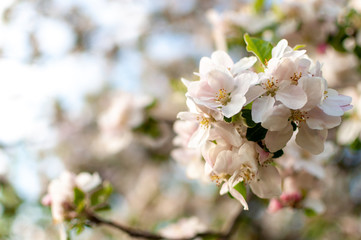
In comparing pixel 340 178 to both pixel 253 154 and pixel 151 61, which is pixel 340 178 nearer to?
pixel 151 61

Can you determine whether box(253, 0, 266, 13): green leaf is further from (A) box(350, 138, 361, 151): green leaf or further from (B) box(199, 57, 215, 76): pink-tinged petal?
(B) box(199, 57, 215, 76): pink-tinged petal

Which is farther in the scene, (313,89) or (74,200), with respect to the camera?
(74,200)

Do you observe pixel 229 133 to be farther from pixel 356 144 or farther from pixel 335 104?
pixel 356 144

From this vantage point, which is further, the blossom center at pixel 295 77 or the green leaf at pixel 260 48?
the green leaf at pixel 260 48

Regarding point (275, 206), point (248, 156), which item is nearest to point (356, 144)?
point (275, 206)

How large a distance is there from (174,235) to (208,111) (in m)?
0.70

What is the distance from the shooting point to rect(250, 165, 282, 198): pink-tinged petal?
786 millimetres

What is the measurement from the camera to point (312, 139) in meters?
0.76

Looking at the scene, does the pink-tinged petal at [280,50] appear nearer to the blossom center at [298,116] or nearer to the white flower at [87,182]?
the blossom center at [298,116]

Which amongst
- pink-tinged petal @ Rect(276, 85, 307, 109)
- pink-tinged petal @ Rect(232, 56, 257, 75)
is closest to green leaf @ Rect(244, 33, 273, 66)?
pink-tinged petal @ Rect(232, 56, 257, 75)

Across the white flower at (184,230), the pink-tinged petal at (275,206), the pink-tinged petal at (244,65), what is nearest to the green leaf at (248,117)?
the pink-tinged petal at (244,65)

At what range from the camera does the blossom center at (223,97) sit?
2.43 feet

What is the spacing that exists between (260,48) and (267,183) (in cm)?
32

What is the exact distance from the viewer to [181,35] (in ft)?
13.6
